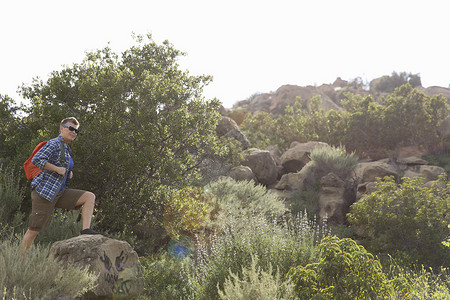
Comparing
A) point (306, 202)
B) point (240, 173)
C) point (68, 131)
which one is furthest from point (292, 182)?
point (68, 131)

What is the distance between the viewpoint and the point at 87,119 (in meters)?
7.54

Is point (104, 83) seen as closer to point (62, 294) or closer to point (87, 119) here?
point (87, 119)

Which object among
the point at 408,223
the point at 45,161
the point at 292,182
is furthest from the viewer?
the point at 292,182

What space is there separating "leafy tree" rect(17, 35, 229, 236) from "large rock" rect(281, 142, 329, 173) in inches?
360

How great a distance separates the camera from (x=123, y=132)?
23.9 feet

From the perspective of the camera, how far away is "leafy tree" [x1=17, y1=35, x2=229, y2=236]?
23.5 feet

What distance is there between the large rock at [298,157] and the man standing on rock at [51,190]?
13325mm

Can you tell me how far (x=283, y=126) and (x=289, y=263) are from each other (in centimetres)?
2007

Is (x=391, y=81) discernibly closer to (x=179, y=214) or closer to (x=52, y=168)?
(x=179, y=214)

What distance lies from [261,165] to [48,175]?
11781mm

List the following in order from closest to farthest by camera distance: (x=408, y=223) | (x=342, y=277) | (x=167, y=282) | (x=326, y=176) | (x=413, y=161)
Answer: (x=342, y=277), (x=167, y=282), (x=408, y=223), (x=326, y=176), (x=413, y=161)

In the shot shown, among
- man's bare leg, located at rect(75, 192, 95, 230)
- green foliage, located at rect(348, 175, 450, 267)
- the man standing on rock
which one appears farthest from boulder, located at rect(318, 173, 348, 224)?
the man standing on rock

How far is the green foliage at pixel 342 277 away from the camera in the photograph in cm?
392

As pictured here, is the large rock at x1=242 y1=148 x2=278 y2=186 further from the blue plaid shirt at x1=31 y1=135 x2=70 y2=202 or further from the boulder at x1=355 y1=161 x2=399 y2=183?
the blue plaid shirt at x1=31 y1=135 x2=70 y2=202
